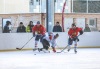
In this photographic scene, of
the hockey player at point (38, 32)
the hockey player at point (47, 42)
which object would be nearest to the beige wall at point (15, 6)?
the hockey player at point (38, 32)

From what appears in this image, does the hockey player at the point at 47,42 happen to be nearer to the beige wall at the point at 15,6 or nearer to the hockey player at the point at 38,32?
the hockey player at the point at 38,32

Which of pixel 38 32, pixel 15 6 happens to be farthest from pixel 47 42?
pixel 15 6

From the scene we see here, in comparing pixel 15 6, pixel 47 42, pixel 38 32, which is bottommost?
pixel 47 42

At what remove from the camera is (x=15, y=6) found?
19.8m

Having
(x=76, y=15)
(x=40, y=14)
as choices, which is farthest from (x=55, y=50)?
(x=76, y=15)

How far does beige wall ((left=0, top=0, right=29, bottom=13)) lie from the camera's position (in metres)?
19.2

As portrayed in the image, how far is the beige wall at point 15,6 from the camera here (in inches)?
757

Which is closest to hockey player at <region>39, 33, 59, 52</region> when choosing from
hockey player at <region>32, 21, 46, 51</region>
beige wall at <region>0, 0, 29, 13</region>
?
hockey player at <region>32, 21, 46, 51</region>

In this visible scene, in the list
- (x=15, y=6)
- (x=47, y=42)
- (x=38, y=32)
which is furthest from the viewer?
(x=15, y=6)

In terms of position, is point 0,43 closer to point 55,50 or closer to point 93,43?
point 55,50

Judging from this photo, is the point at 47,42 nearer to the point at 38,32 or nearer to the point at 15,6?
the point at 38,32

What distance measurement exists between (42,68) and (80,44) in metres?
6.33

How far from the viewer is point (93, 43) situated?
1538cm

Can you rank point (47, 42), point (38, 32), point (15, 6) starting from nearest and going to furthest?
point (38, 32) → point (47, 42) → point (15, 6)
